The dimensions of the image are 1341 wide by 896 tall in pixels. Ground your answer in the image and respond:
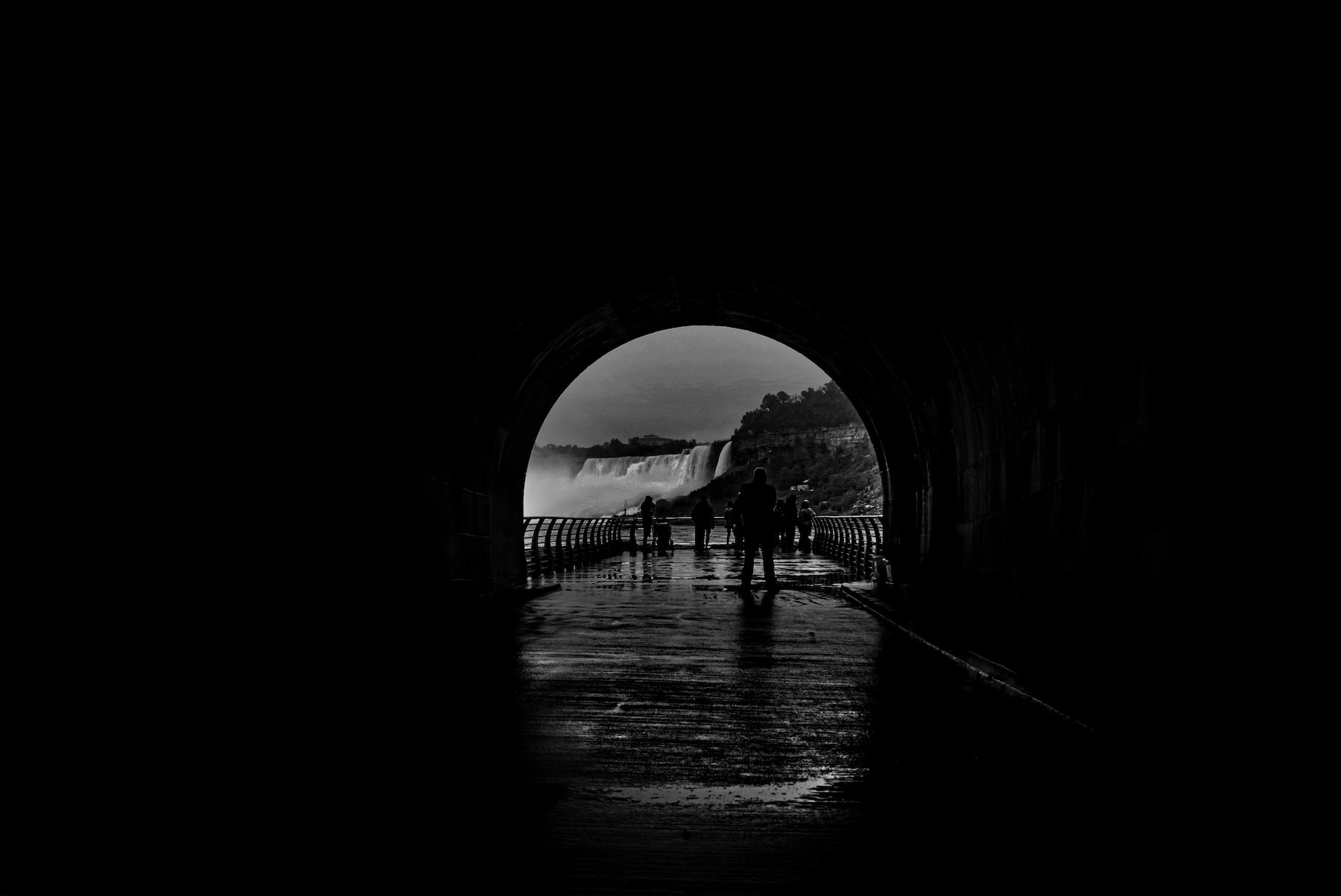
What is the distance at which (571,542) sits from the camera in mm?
19359

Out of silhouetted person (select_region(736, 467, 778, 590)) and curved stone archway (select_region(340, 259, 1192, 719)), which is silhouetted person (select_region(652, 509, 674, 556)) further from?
silhouetted person (select_region(736, 467, 778, 590))

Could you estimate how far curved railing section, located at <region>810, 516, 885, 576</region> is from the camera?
15.4 m

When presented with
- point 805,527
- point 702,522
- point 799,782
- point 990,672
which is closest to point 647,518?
point 702,522

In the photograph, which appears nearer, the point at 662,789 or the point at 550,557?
the point at 662,789

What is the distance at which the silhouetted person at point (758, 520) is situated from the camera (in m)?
A: 11.8

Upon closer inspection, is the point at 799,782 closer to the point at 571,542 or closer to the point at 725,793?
the point at 725,793

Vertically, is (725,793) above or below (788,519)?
below

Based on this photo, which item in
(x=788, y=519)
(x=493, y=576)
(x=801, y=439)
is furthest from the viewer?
(x=801, y=439)

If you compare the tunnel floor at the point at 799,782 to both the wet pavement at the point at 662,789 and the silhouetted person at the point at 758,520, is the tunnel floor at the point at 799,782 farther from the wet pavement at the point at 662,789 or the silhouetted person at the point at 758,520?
the silhouetted person at the point at 758,520

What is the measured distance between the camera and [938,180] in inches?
239

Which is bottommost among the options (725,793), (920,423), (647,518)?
(725,793)

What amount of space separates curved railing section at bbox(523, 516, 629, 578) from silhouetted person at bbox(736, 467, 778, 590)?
12.6 feet

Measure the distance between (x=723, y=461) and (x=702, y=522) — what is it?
7196 centimetres

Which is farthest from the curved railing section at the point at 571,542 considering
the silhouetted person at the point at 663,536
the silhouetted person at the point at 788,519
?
the silhouetted person at the point at 788,519
